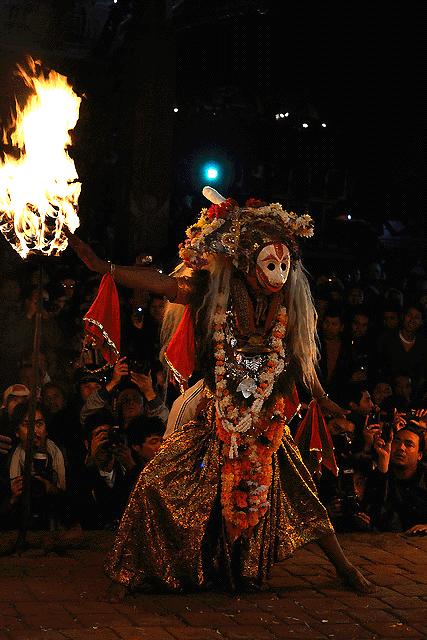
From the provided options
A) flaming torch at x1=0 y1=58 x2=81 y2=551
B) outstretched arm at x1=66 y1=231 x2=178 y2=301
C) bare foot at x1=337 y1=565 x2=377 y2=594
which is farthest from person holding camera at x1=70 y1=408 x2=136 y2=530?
bare foot at x1=337 y1=565 x2=377 y2=594

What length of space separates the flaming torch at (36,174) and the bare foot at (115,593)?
2.78 ft

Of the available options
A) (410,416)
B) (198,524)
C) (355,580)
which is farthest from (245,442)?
(410,416)

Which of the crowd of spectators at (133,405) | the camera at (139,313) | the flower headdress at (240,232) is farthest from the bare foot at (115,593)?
the camera at (139,313)

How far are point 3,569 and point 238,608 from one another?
136 cm

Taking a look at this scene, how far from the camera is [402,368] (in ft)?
21.0

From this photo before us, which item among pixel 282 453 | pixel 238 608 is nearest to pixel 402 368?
pixel 282 453

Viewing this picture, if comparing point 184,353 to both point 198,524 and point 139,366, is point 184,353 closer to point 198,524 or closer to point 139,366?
point 198,524

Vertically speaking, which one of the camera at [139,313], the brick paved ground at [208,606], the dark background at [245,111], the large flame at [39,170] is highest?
the dark background at [245,111]

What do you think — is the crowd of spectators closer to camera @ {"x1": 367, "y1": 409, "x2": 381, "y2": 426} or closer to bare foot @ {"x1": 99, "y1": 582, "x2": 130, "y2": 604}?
camera @ {"x1": 367, "y1": 409, "x2": 381, "y2": 426}

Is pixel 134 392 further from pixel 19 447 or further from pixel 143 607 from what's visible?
pixel 143 607

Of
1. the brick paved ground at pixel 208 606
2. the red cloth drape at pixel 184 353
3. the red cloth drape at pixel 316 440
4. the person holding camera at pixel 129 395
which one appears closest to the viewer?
the brick paved ground at pixel 208 606

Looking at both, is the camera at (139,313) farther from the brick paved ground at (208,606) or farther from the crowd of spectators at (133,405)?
the brick paved ground at (208,606)

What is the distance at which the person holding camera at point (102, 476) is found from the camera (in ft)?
17.5

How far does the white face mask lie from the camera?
172 inches
